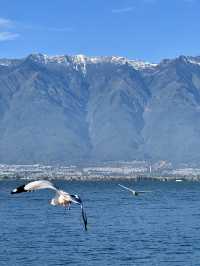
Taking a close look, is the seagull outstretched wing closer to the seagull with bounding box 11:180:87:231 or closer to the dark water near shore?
the seagull with bounding box 11:180:87:231

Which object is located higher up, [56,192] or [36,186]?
[36,186]

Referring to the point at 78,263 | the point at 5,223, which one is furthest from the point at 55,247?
the point at 5,223

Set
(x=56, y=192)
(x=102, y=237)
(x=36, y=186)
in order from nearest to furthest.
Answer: (x=36, y=186), (x=56, y=192), (x=102, y=237)

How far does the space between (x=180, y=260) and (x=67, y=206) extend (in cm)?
5838

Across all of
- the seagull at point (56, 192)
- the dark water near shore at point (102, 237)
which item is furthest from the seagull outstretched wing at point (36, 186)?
the dark water near shore at point (102, 237)

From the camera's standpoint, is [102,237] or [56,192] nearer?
[56,192]

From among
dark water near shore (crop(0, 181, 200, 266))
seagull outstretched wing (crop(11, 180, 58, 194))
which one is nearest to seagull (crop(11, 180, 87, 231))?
seagull outstretched wing (crop(11, 180, 58, 194))

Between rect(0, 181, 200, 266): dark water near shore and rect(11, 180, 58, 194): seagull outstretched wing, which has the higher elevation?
rect(11, 180, 58, 194): seagull outstretched wing

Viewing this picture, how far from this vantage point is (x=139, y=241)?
92.7 m

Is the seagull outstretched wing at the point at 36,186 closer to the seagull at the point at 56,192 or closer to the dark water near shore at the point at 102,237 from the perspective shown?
the seagull at the point at 56,192

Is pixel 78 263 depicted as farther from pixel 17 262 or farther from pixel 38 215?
pixel 38 215

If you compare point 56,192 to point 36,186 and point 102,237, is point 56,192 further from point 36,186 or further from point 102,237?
point 102,237

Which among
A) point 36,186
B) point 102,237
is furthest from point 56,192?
point 102,237

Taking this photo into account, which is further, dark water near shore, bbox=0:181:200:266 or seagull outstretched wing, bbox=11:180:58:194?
dark water near shore, bbox=0:181:200:266
